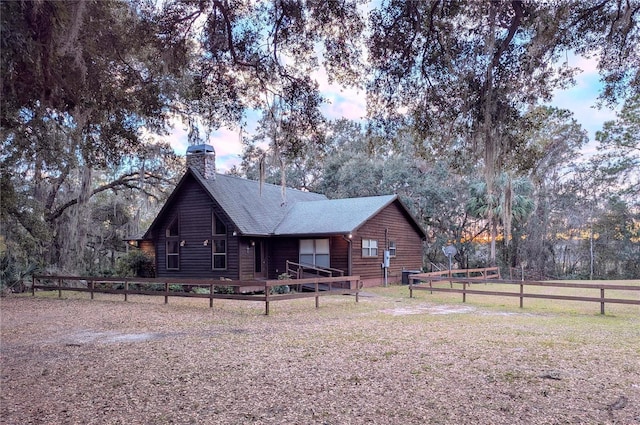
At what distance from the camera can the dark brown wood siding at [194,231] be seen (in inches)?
721

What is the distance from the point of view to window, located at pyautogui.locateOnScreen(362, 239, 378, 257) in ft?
62.2

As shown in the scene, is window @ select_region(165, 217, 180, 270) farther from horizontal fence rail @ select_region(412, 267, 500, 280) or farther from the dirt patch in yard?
horizontal fence rail @ select_region(412, 267, 500, 280)

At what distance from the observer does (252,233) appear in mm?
17859

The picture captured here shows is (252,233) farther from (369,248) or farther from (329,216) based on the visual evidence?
(369,248)

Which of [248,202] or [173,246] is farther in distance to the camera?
[248,202]

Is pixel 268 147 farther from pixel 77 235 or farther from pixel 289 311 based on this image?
pixel 77 235

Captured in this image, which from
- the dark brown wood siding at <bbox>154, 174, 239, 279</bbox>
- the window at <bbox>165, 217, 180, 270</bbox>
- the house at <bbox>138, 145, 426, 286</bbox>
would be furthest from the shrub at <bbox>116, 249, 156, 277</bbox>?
the window at <bbox>165, 217, 180, 270</bbox>

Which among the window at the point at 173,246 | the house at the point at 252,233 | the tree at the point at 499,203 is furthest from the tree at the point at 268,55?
the tree at the point at 499,203

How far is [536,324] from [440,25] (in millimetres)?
6438

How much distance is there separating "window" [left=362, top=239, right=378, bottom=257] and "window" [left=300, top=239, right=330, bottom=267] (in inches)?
65.4

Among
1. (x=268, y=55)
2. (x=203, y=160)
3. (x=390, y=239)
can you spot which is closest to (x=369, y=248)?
(x=390, y=239)

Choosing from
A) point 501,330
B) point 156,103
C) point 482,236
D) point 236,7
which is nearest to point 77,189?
point 156,103

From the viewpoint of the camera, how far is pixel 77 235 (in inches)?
760

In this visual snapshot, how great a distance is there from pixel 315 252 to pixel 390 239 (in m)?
4.09
